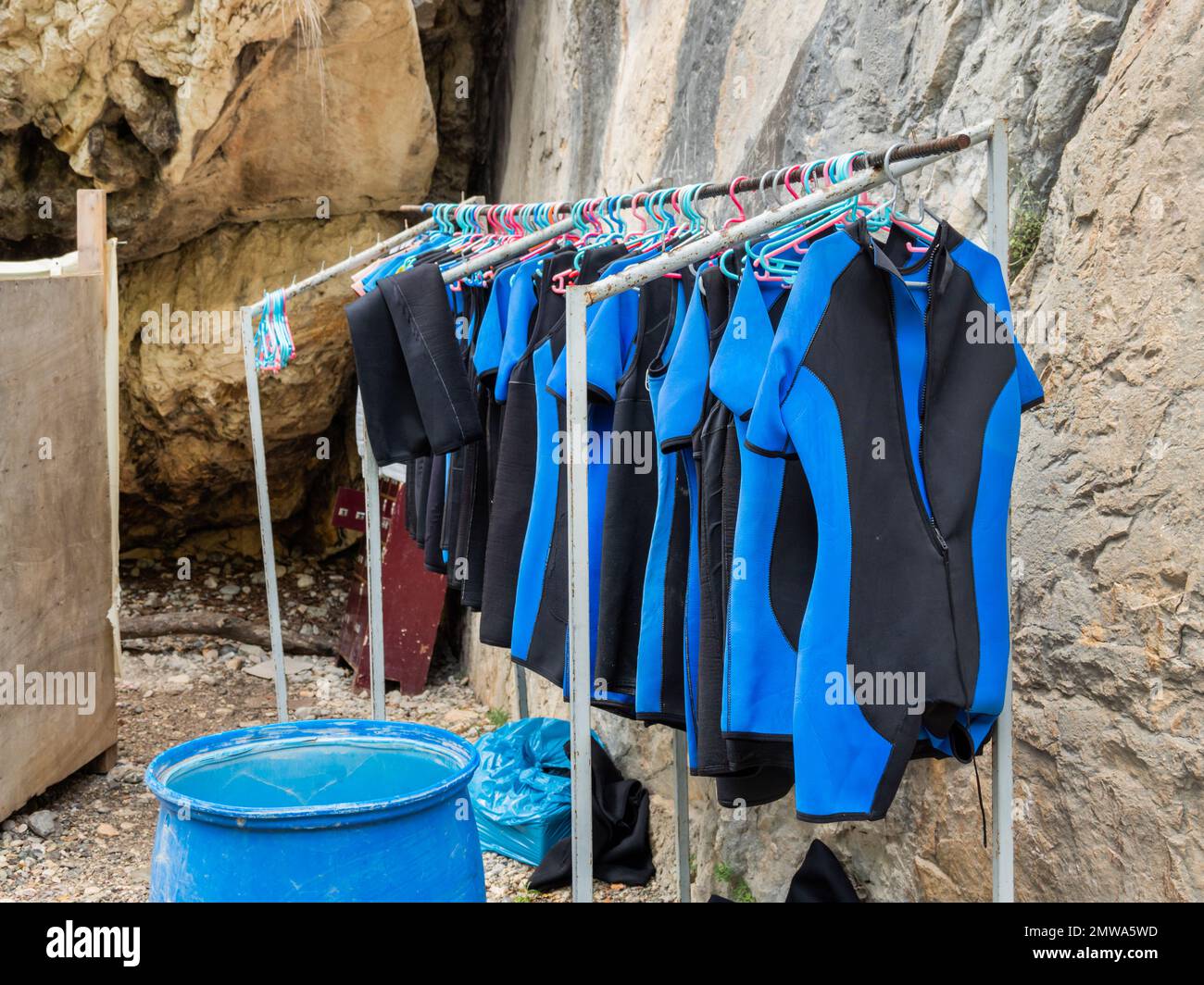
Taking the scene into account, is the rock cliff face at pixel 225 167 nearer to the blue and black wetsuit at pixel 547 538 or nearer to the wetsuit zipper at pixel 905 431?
the blue and black wetsuit at pixel 547 538

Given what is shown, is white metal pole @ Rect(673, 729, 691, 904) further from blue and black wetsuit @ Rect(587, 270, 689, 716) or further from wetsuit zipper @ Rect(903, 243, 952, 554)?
wetsuit zipper @ Rect(903, 243, 952, 554)

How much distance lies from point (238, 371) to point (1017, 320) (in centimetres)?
466

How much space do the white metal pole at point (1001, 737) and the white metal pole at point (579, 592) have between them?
2.29 ft

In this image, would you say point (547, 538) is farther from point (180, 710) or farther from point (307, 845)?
point (180, 710)

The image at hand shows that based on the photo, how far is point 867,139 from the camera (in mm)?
2848

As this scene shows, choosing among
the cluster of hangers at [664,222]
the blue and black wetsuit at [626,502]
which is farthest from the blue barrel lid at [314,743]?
the cluster of hangers at [664,222]

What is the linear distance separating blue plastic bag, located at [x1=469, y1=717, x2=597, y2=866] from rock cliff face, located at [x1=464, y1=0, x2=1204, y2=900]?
100cm

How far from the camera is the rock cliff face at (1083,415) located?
2.03 m

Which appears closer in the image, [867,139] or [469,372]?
[867,139]

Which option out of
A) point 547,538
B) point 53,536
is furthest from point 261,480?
point 547,538

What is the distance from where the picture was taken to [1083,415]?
2.25m

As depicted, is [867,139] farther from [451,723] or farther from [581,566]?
[451,723]

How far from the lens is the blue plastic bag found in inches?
151
